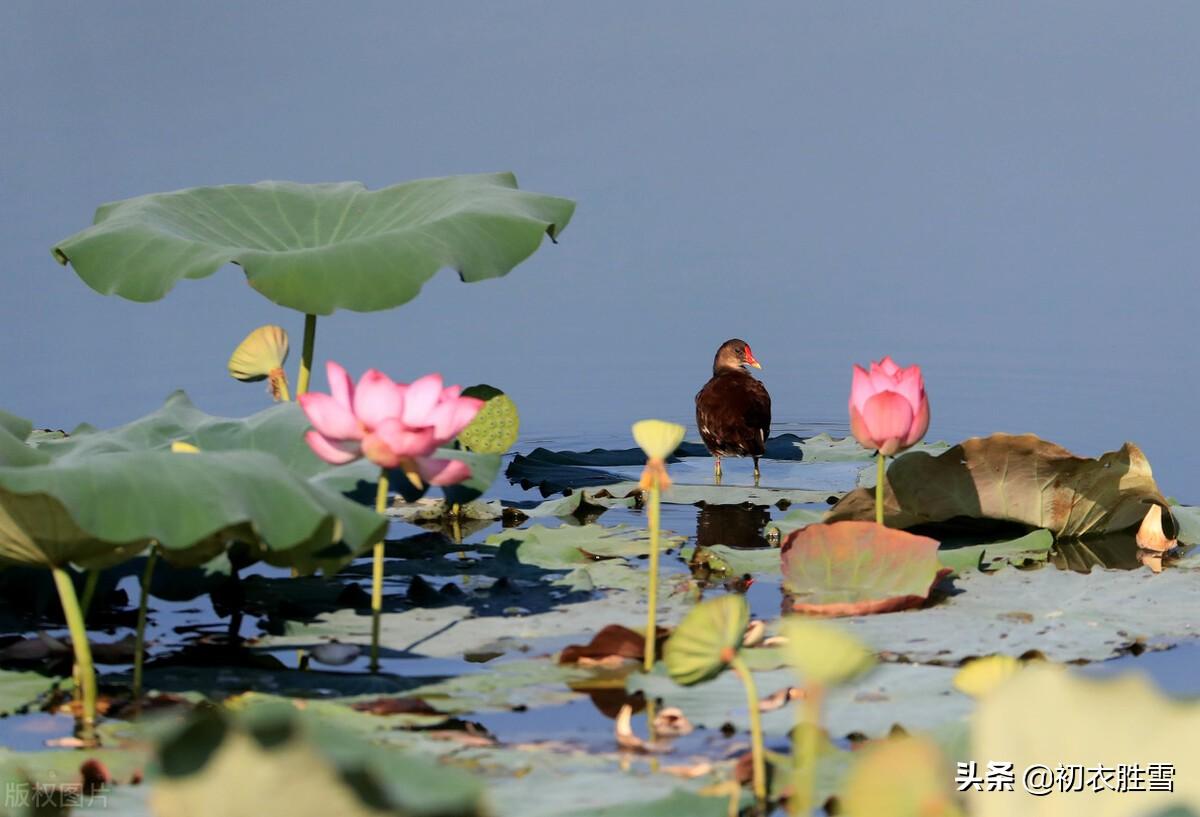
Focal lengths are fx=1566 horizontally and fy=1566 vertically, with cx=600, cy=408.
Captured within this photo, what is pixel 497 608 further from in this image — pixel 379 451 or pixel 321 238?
pixel 321 238

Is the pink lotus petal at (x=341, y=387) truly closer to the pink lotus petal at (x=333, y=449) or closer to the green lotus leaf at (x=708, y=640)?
the pink lotus petal at (x=333, y=449)

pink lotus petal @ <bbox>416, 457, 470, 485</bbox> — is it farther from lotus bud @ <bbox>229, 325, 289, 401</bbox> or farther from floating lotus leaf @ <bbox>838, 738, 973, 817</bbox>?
lotus bud @ <bbox>229, 325, 289, 401</bbox>

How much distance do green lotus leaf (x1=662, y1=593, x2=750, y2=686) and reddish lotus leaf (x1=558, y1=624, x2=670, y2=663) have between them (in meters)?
0.66

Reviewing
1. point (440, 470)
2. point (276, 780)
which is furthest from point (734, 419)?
point (276, 780)

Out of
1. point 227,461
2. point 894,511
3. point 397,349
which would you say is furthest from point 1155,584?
point 397,349

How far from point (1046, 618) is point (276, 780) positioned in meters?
2.37

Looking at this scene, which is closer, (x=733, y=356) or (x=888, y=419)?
(x=888, y=419)

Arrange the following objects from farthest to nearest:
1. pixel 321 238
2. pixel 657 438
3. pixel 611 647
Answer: pixel 321 238
pixel 611 647
pixel 657 438

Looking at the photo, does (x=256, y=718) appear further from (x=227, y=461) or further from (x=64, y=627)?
(x=64, y=627)

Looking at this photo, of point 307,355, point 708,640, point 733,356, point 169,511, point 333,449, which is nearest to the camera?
point 708,640

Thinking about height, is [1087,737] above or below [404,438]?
below

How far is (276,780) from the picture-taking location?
1530 mm

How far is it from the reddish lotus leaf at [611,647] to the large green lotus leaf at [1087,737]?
58.2 inches

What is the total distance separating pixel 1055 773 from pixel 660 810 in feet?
2.28
